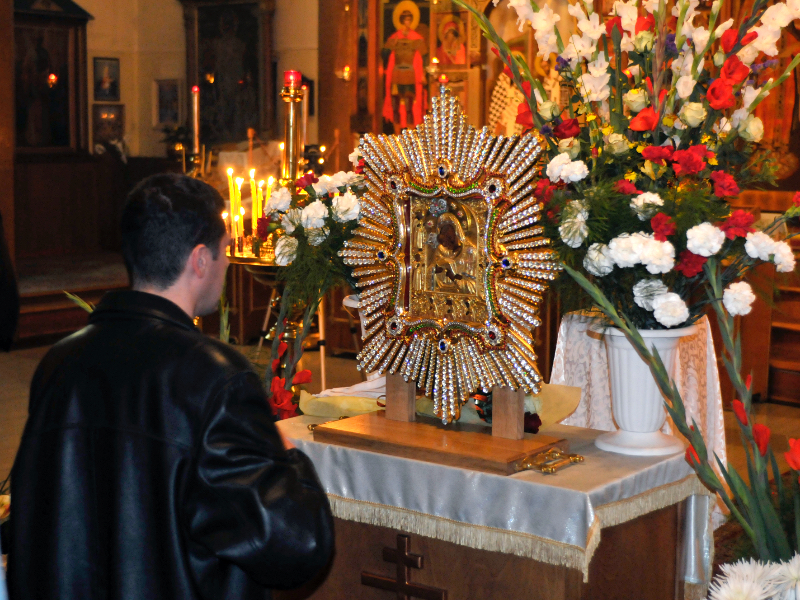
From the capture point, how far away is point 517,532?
226cm

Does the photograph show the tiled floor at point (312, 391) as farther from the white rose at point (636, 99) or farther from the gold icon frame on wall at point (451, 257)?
the white rose at point (636, 99)

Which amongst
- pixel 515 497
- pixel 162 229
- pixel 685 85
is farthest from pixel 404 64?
pixel 162 229

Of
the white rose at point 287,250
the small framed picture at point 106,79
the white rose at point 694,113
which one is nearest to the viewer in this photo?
the white rose at point 694,113

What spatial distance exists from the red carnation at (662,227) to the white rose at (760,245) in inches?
7.7

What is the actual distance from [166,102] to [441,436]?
12125 mm

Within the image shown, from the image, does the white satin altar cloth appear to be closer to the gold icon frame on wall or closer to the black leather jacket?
the gold icon frame on wall

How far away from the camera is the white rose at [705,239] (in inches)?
86.4

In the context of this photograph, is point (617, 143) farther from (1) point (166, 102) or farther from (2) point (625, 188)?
(1) point (166, 102)

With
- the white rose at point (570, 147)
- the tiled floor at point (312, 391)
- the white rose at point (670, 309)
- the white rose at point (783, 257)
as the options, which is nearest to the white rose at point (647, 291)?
the white rose at point (670, 309)

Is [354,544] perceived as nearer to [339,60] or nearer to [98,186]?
[339,60]

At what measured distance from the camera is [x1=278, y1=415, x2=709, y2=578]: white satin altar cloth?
2.20m

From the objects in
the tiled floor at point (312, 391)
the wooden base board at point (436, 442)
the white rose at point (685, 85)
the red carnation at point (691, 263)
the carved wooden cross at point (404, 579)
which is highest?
the white rose at point (685, 85)

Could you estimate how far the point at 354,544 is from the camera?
2592 mm

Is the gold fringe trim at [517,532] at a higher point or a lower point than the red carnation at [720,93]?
lower
